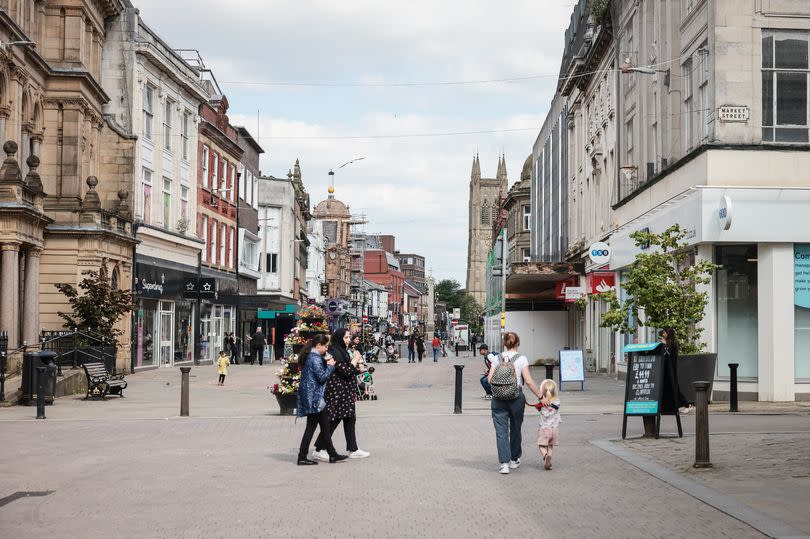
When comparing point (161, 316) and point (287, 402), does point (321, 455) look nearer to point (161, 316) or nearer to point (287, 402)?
point (287, 402)

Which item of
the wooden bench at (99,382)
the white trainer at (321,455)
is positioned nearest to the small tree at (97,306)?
the wooden bench at (99,382)

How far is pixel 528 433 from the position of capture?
1811 cm

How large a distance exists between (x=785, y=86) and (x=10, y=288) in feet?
64.0

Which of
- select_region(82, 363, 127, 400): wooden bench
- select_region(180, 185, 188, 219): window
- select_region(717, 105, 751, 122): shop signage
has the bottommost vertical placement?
select_region(82, 363, 127, 400): wooden bench

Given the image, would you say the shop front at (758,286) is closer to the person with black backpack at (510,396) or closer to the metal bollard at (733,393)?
the metal bollard at (733,393)

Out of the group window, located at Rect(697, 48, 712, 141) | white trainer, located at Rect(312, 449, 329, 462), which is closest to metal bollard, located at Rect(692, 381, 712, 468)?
white trainer, located at Rect(312, 449, 329, 462)

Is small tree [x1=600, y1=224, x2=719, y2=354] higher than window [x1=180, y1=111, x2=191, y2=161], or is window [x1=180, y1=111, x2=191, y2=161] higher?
window [x1=180, y1=111, x2=191, y2=161]

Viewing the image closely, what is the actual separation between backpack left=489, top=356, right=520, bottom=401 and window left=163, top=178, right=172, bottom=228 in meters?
33.5

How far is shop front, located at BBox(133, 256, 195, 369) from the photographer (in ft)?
135

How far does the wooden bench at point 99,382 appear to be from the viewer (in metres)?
26.6

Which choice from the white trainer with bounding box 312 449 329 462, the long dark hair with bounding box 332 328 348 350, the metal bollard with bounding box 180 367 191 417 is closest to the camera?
the white trainer with bounding box 312 449 329 462

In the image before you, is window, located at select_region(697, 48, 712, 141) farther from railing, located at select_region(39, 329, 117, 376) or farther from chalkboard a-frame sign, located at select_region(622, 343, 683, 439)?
railing, located at select_region(39, 329, 117, 376)

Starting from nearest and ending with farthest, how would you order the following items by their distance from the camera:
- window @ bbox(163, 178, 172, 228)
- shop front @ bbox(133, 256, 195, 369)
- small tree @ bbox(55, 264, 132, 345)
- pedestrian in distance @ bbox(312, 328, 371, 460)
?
pedestrian in distance @ bbox(312, 328, 371, 460), small tree @ bbox(55, 264, 132, 345), shop front @ bbox(133, 256, 195, 369), window @ bbox(163, 178, 172, 228)

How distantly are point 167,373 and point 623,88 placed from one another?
18901 mm
